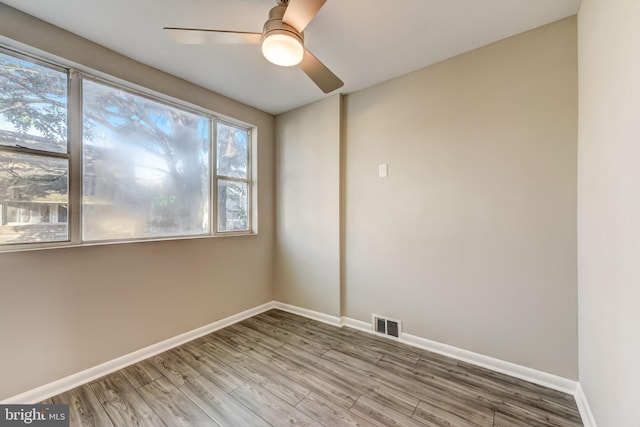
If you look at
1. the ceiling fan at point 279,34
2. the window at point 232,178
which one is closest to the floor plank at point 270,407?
the window at point 232,178

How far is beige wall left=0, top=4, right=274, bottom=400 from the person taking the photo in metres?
1.63

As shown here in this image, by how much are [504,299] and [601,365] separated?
0.65 meters

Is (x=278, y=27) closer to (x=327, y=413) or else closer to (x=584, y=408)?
(x=327, y=413)

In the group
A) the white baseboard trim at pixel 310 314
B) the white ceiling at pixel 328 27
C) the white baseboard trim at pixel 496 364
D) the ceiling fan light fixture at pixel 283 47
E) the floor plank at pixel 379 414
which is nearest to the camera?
the ceiling fan light fixture at pixel 283 47

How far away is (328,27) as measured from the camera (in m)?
1.82

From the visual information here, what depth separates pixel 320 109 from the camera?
296 cm

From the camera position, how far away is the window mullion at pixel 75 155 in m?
1.87

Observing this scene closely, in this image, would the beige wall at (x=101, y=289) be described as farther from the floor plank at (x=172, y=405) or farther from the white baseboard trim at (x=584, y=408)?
the white baseboard trim at (x=584, y=408)

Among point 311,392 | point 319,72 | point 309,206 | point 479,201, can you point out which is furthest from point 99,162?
point 479,201

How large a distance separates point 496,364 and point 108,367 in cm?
309

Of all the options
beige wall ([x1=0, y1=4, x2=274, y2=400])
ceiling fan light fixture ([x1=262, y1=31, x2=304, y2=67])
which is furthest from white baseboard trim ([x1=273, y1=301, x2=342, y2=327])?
ceiling fan light fixture ([x1=262, y1=31, x2=304, y2=67])

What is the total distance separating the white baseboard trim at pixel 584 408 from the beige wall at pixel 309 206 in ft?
6.27

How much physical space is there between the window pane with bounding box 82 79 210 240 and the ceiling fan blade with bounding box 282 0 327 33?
1.74 meters

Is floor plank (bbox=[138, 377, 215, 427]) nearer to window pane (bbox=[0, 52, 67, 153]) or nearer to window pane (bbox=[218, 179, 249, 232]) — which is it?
window pane (bbox=[218, 179, 249, 232])
